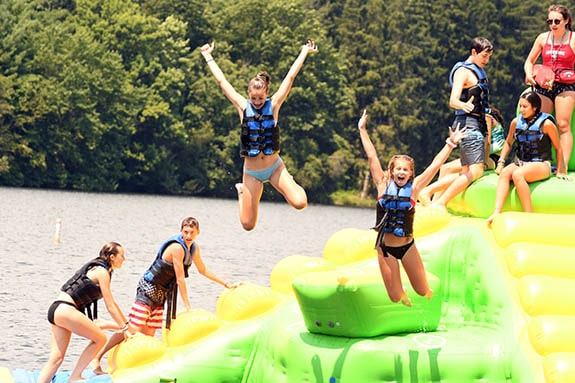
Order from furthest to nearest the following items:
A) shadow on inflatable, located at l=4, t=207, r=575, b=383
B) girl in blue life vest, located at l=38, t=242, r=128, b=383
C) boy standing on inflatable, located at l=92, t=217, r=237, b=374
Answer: boy standing on inflatable, located at l=92, t=217, r=237, b=374 → girl in blue life vest, located at l=38, t=242, r=128, b=383 → shadow on inflatable, located at l=4, t=207, r=575, b=383

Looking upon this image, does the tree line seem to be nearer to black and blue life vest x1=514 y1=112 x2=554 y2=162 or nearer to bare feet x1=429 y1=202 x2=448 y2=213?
bare feet x1=429 y1=202 x2=448 y2=213

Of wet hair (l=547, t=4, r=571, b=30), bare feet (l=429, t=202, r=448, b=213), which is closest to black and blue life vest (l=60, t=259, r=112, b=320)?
bare feet (l=429, t=202, r=448, b=213)

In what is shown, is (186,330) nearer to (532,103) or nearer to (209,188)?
(532,103)

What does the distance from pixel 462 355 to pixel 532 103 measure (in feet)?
8.82

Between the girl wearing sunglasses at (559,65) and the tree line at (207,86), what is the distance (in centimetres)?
4336

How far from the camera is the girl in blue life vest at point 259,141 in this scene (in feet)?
34.7

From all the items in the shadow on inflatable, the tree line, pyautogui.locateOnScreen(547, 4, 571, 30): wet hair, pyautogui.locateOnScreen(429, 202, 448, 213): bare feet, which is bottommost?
the shadow on inflatable

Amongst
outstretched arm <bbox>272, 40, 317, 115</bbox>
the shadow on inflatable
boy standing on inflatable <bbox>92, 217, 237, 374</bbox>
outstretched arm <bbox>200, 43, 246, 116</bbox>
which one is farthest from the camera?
boy standing on inflatable <bbox>92, 217, 237, 374</bbox>

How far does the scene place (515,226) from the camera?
1041 centimetres

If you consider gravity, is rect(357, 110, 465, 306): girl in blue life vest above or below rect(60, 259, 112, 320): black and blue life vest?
above

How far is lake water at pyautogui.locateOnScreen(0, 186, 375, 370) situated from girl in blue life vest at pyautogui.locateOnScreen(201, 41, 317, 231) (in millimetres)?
5014

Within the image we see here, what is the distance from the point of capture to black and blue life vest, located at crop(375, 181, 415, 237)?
9.21 meters

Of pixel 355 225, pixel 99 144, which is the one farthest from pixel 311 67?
pixel 355 225

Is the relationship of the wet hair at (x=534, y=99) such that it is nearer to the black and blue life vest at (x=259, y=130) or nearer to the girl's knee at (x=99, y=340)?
the black and blue life vest at (x=259, y=130)
